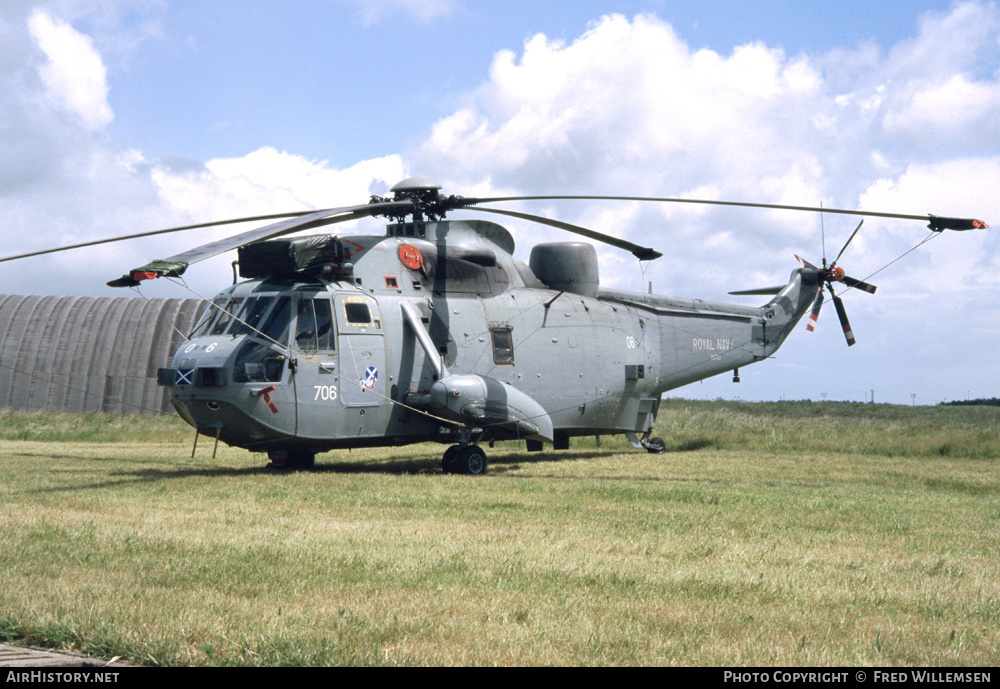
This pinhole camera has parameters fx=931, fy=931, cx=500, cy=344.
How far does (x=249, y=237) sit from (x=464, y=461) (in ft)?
19.8

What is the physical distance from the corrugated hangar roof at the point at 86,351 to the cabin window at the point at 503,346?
20.9m

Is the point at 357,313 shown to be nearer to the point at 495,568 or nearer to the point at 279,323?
the point at 279,323

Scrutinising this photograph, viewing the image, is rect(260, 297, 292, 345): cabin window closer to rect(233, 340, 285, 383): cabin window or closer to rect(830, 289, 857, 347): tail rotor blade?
rect(233, 340, 285, 383): cabin window

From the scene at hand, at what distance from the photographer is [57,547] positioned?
8.05m

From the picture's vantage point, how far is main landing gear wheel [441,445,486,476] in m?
16.7

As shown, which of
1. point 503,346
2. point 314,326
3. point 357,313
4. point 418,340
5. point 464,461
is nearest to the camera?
point 314,326

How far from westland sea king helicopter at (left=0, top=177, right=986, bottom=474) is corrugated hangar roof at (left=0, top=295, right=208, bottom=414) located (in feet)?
66.5

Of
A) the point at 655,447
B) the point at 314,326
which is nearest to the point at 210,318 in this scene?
the point at 314,326

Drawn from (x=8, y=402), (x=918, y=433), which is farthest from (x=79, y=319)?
(x=918, y=433)

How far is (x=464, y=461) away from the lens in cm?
1670

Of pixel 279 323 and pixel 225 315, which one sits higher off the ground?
pixel 225 315

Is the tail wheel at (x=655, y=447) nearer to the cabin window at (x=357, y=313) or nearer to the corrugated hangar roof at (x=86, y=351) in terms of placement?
the cabin window at (x=357, y=313)

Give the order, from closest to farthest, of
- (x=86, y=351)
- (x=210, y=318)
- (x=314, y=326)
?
(x=314, y=326), (x=210, y=318), (x=86, y=351)
